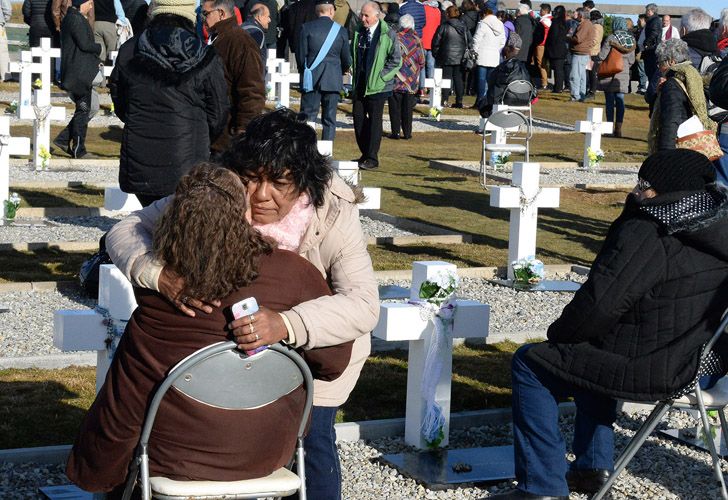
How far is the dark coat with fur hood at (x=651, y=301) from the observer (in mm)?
4324

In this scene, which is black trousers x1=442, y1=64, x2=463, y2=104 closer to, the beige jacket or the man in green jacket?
the man in green jacket

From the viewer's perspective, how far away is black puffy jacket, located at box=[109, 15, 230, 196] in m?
6.73

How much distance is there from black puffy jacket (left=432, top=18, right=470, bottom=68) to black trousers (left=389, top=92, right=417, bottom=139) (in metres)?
3.78

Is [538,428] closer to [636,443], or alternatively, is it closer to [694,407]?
[636,443]

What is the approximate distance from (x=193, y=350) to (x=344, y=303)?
49cm

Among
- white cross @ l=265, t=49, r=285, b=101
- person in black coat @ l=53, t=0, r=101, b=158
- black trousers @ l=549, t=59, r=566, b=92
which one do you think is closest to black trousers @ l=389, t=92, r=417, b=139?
white cross @ l=265, t=49, r=285, b=101

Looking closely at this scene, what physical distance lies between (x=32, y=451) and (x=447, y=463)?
1.59 m

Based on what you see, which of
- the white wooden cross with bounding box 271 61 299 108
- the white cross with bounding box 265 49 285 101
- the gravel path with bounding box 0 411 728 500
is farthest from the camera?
the white cross with bounding box 265 49 285 101

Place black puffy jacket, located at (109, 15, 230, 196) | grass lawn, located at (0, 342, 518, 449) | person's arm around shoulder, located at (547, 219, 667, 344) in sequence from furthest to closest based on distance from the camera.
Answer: black puffy jacket, located at (109, 15, 230, 196) → grass lawn, located at (0, 342, 518, 449) → person's arm around shoulder, located at (547, 219, 667, 344)

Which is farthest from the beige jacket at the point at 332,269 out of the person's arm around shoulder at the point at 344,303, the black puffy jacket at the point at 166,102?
the black puffy jacket at the point at 166,102

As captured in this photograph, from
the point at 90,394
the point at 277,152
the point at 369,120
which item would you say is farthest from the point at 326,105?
the point at 277,152

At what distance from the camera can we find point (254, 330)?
3275 millimetres

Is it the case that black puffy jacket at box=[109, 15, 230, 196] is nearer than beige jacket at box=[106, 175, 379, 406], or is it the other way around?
beige jacket at box=[106, 175, 379, 406]

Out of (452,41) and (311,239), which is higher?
(452,41)
